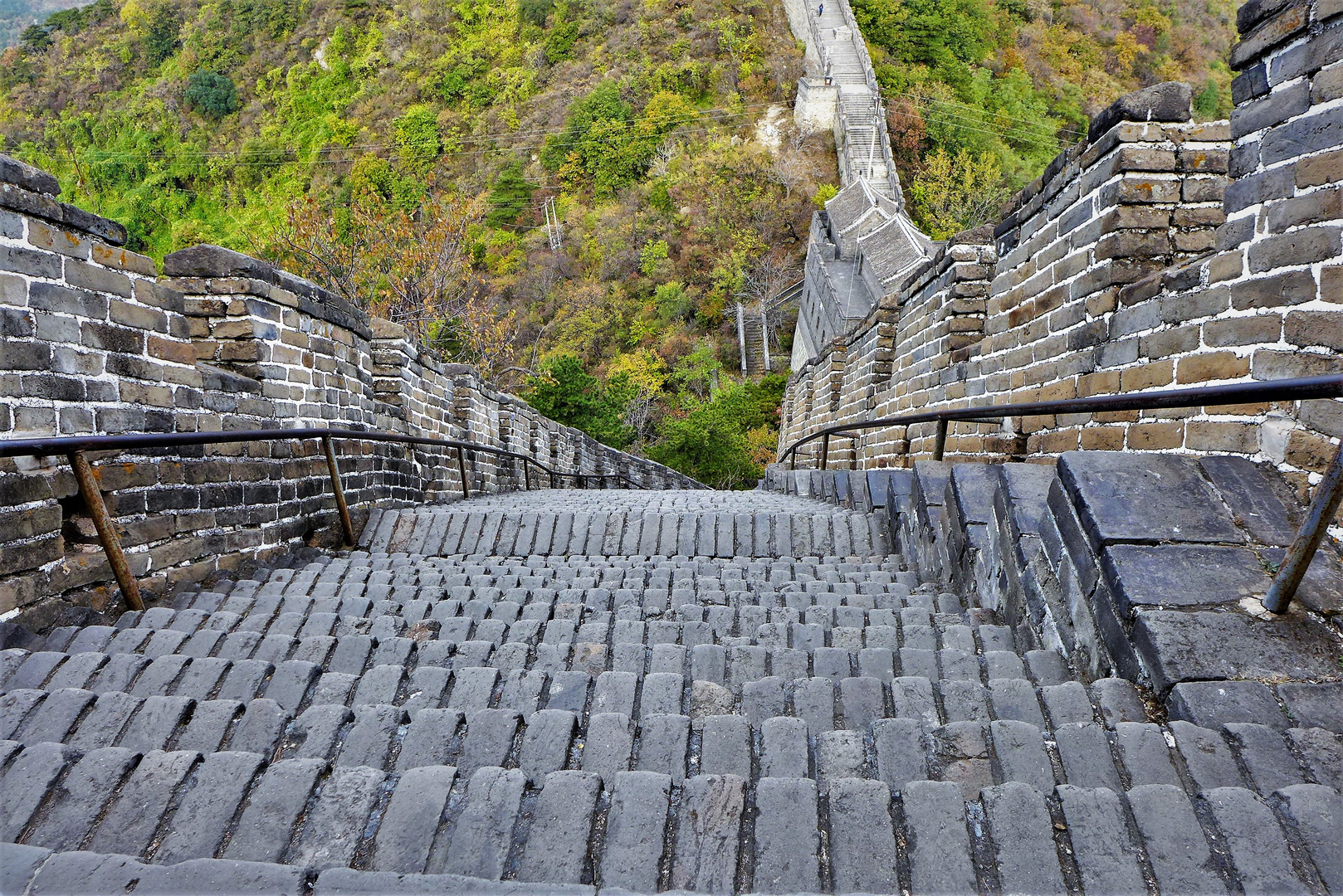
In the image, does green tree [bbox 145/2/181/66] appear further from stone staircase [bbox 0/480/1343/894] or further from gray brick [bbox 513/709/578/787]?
gray brick [bbox 513/709/578/787]

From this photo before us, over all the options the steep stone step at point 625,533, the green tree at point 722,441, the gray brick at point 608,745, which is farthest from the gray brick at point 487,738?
the green tree at point 722,441

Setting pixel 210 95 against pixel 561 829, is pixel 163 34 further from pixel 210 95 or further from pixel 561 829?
pixel 561 829

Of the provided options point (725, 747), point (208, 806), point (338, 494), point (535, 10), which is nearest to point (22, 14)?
point (535, 10)

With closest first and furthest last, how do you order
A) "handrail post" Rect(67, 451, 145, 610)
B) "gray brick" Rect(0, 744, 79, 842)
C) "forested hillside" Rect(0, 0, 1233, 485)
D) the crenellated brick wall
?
"gray brick" Rect(0, 744, 79, 842)
the crenellated brick wall
"handrail post" Rect(67, 451, 145, 610)
"forested hillside" Rect(0, 0, 1233, 485)

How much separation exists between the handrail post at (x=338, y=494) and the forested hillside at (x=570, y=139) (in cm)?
1492

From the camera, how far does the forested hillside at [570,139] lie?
2730 centimetres

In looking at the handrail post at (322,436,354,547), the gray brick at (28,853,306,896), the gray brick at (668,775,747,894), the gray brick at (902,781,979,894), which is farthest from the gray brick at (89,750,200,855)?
the handrail post at (322,436,354,547)

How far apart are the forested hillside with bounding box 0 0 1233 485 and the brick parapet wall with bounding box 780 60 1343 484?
15197 millimetres

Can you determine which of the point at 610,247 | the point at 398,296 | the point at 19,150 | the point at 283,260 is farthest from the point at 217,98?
the point at 398,296

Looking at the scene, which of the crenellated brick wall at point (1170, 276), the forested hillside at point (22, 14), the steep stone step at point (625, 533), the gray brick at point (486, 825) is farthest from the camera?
the forested hillside at point (22, 14)

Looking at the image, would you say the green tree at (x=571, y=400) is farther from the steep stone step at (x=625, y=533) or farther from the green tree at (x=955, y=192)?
the green tree at (x=955, y=192)

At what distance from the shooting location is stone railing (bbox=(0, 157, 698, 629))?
247 centimetres

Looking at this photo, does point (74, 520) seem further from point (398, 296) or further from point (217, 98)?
point (217, 98)

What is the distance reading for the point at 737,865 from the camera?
1.14 metres
